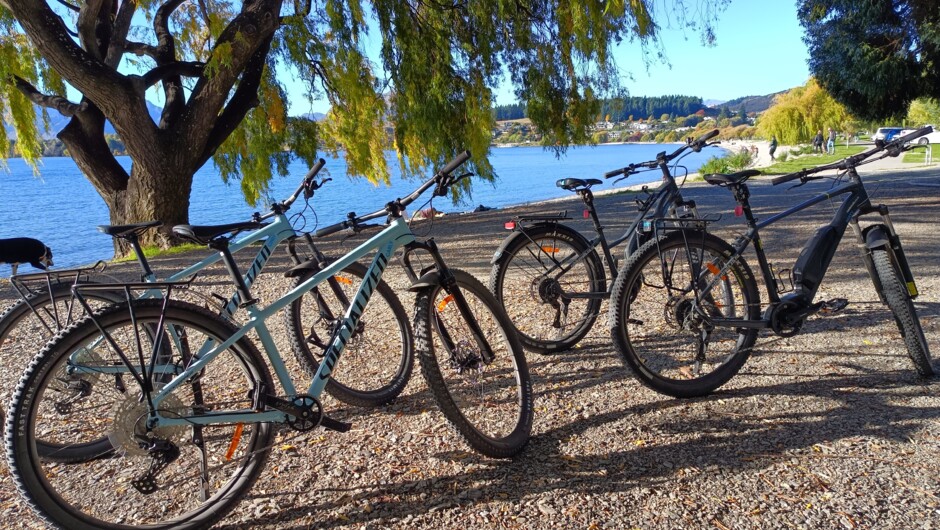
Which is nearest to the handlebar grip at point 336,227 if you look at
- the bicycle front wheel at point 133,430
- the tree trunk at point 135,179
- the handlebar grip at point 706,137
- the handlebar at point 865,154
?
the bicycle front wheel at point 133,430

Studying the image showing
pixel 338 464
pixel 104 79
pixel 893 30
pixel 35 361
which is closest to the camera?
pixel 35 361

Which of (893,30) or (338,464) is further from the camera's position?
(893,30)

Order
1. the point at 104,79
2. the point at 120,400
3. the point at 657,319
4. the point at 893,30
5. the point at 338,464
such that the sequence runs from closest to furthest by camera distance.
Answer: the point at 120,400, the point at 338,464, the point at 657,319, the point at 104,79, the point at 893,30

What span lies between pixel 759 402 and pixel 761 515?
1.10 metres

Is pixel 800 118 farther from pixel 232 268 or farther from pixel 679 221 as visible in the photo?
pixel 232 268

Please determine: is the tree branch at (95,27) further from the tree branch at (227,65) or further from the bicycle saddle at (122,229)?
the bicycle saddle at (122,229)

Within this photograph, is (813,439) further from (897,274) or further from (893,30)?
(893,30)

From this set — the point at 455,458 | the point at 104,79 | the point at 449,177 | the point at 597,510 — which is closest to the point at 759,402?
the point at 597,510

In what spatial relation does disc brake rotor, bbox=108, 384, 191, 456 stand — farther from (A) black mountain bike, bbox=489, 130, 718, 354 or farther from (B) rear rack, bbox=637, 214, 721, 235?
(B) rear rack, bbox=637, 214, 721, 235

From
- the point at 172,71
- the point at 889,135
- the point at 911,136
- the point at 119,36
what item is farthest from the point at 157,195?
the point at 911,136

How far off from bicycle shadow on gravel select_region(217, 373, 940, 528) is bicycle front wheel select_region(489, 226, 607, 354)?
102 cm

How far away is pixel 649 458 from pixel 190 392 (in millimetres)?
1857

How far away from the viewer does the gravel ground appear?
2400 mm

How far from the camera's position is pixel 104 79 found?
9047 millimetres
